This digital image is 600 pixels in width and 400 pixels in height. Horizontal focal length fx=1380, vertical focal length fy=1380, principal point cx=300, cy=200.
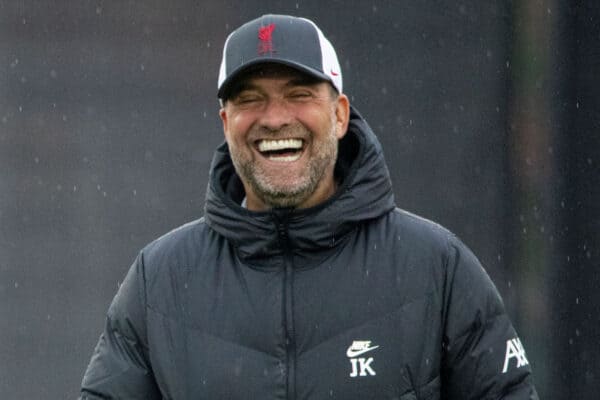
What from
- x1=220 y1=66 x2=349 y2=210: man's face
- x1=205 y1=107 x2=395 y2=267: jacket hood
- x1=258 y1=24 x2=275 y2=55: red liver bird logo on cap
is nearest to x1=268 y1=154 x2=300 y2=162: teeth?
x1=220 y1=66 x2=349 y2=210: man's face

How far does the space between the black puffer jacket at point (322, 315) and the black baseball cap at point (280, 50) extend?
22cm

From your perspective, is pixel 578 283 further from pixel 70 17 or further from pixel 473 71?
pixel 70 17

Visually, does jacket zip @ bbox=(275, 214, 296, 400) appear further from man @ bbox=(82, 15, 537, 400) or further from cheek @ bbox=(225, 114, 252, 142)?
cheek @ bbox=(225, 114, 252, 142)

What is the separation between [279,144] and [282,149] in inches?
0.6

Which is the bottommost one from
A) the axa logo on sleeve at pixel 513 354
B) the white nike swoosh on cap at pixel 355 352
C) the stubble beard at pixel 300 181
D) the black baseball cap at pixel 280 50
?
the axa logo on sleeve at pixel 513 354

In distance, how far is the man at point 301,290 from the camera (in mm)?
3074

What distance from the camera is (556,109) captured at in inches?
225

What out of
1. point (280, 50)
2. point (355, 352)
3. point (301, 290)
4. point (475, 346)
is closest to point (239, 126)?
point (280, 50)

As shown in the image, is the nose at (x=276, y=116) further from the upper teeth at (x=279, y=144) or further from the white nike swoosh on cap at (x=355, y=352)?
the white nike swoosh on cap at (x=355, y=352)

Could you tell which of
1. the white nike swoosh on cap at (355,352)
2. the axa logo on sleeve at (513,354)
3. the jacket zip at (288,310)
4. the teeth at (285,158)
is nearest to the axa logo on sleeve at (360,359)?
the white nike swoosh on cap at (355,352)

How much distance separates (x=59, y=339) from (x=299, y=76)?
303 cm

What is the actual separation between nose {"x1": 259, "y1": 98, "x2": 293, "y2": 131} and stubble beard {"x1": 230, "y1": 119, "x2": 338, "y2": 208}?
0.02 meters

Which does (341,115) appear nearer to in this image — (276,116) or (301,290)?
(276,116)

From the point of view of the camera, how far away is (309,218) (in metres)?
3.13
